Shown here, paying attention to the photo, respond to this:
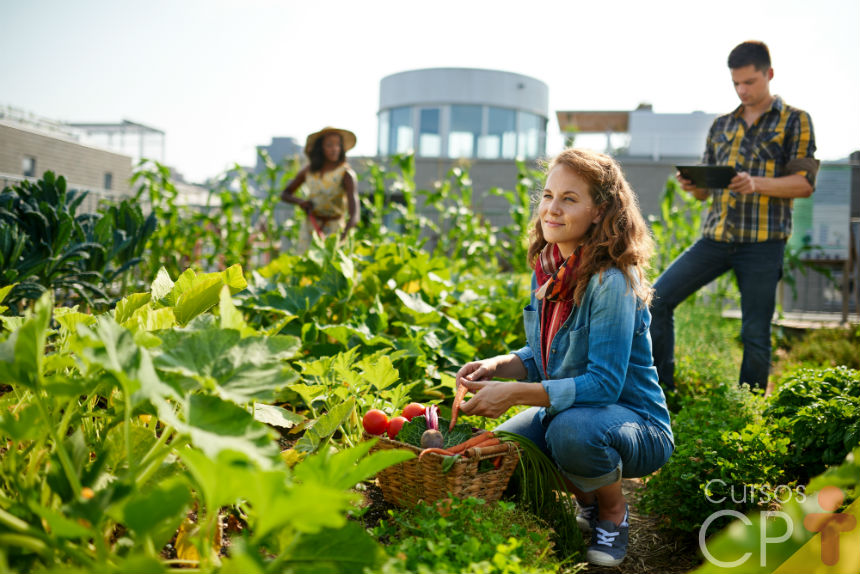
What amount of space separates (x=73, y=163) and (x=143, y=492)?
25861mm

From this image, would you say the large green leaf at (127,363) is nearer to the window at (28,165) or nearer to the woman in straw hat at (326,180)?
the woman in straw hat at (326,180)

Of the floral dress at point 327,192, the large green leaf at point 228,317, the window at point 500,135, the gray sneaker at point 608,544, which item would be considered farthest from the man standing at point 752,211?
the window at point 500,135

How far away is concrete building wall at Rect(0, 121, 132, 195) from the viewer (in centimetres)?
2092

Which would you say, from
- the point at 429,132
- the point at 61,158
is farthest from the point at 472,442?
the point at 61,158

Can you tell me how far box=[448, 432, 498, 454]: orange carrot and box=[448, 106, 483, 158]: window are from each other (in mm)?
18526

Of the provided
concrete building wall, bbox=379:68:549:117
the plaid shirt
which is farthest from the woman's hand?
concrete building wall, bbox=379:68:549:117

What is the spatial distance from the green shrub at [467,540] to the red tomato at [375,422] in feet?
0.96

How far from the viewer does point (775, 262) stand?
10.3ft

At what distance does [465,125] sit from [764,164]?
57.8ft

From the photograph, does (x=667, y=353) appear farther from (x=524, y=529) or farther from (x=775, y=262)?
(x=524, y=529)

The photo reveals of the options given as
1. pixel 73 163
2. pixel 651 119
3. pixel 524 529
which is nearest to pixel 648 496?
pixel 524 529

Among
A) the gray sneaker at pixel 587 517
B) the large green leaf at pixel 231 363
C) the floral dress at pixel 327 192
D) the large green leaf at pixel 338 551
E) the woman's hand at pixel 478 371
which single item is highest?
the floral dress at pixel 327 192

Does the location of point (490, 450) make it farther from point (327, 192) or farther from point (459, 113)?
point (459, 113)

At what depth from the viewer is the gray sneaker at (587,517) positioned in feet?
6.63
